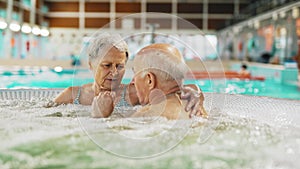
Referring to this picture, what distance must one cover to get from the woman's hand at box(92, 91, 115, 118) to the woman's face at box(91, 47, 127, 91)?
11cm

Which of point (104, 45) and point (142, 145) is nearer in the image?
point (142, 145)

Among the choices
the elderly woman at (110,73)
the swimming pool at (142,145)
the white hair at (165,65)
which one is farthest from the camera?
the elderly woman at (110,73)

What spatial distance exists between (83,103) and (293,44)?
8894 millimetres

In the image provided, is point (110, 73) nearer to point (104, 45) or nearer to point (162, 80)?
Result: point (104, 45)

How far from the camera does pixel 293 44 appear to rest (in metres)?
9.91

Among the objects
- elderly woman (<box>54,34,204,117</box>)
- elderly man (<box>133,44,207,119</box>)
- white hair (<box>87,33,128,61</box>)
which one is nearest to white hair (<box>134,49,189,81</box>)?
elderly man (<box>133,44,207,119</box>)

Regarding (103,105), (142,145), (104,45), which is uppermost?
(104,45)

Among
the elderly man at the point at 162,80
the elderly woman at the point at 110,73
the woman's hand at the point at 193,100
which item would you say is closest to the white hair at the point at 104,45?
the elderly woman at the point at 110,73

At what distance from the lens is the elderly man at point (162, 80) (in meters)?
1.75

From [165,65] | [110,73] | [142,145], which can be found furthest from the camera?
[110,73]

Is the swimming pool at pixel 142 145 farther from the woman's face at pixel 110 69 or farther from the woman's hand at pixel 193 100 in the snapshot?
the woman's face at pixel 110 69

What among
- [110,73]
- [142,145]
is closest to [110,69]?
[110,73]

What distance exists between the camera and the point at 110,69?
6.40ft

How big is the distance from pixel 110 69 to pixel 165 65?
0.34 metres
